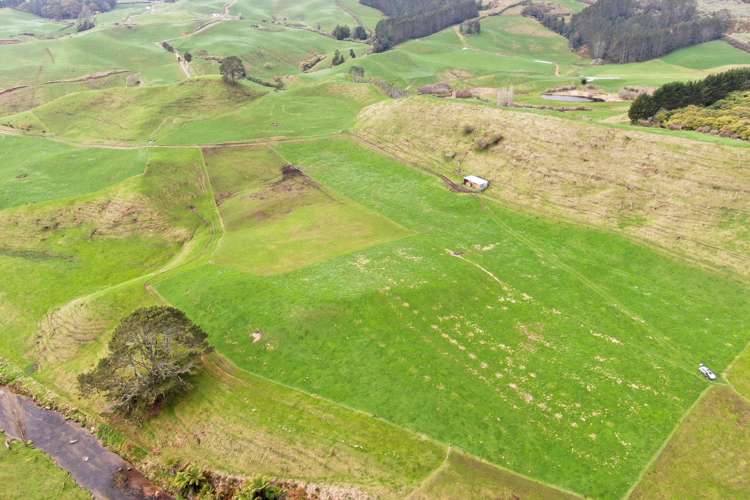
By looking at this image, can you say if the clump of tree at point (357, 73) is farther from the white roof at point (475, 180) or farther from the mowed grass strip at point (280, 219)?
the white roof at point (475, 180)

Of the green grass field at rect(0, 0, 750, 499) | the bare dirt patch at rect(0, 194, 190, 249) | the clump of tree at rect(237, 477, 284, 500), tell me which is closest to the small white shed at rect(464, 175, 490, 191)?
the green grass field at rect(0, 0, 750, 499)

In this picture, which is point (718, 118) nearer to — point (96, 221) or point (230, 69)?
point (96, 221)

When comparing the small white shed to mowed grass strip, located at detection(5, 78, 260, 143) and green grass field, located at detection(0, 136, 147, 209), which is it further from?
mowed grass strip, located at detection(5, 78, 260, 143)

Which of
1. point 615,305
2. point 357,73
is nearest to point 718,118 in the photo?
point 615,305

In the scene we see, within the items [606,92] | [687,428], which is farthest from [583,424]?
[606,92]

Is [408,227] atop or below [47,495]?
atop

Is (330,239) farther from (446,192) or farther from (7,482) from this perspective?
(7,482)

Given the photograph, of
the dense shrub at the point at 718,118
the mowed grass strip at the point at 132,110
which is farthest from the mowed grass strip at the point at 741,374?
the mowed grass strip at the point at 132,110
